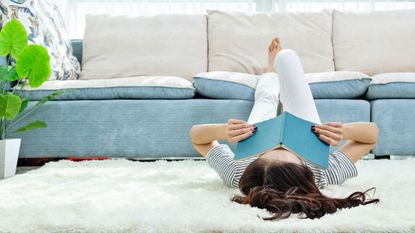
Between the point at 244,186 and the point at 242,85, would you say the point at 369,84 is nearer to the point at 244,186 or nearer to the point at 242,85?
the point at 242,85

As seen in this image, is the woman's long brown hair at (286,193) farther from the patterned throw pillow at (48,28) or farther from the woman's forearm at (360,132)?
the patterned throw pillow at (48,28)

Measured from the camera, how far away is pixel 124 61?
3273 millimetres

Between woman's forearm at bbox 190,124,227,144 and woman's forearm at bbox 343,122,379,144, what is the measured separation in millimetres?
396

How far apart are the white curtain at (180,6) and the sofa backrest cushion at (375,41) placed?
82 centimetres

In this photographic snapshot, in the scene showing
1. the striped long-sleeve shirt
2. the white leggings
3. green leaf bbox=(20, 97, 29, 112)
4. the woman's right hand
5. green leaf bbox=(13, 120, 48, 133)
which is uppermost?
the white leggings

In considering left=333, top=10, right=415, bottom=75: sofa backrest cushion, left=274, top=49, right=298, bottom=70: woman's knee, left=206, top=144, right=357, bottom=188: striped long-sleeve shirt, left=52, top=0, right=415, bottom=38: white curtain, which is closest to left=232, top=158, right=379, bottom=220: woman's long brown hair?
left=206, top=144, right=357, bottom=188: striped long-sleeve shirt

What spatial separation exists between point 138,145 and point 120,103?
0.23 m

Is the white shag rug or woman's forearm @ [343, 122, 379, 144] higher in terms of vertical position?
woman's forearm @ [343, 122, 379, 144]

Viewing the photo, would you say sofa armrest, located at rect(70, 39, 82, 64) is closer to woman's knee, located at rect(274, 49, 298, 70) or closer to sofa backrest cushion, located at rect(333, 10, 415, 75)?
sofa backrest cushion, located at rect(333, 10, 415, 75)

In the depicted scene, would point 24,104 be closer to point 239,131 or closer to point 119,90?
point 119,90

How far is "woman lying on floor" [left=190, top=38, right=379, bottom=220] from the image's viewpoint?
4.27ft

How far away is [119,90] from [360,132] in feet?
4.40

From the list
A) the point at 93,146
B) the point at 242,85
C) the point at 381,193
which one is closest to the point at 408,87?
the point at 242,85

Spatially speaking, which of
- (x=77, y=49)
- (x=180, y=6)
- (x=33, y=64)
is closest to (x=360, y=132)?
(x=33, y=64)
